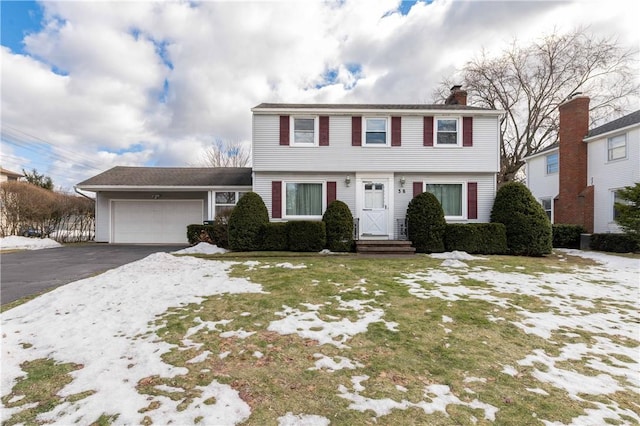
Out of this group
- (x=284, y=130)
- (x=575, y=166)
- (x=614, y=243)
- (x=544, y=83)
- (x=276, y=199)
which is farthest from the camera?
(x=544, y=83)

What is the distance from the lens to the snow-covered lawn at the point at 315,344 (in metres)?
2.44

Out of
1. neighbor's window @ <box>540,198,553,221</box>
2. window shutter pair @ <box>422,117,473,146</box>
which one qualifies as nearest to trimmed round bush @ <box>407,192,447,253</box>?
window shutter pair @ <box>422,117,473,146</box>

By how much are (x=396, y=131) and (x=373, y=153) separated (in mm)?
1391

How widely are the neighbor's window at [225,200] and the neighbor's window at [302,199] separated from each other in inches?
138

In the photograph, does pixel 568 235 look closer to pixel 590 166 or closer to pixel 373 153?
pixel 590 166

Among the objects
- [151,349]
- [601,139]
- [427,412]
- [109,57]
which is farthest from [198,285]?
[601,139]

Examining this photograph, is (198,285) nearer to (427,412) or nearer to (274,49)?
(427,412)

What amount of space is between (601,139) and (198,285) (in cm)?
1936

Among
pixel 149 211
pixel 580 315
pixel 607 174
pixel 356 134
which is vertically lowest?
pixel 580 315

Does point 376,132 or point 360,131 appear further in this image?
point 376,132

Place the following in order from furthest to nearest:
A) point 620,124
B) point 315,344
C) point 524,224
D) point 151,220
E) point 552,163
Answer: point 552,163 → point 151,220 → point 620,124 → point 524,224 → point 315,344

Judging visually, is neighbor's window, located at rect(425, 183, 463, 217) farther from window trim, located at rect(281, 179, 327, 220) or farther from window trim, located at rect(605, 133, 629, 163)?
window trim, located at rect(605, 133, 629, 163)

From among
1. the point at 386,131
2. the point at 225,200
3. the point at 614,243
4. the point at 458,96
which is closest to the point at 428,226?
the point at 386,131

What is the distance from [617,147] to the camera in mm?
14023
